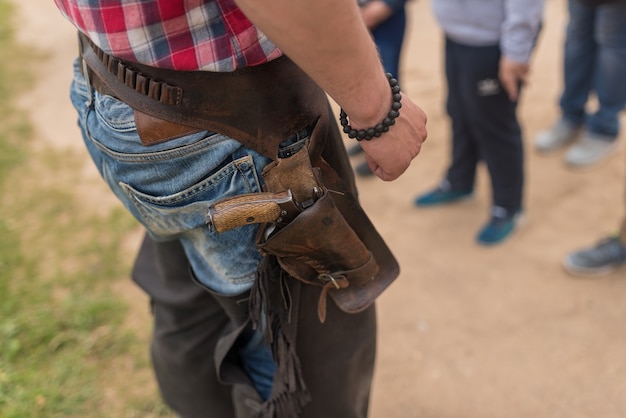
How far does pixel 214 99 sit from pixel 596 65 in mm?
2798

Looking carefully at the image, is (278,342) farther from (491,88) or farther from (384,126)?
(491,88)

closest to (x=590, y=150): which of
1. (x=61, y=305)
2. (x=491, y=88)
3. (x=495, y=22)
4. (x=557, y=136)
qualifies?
(x=557, y=136)

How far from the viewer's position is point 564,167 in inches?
126

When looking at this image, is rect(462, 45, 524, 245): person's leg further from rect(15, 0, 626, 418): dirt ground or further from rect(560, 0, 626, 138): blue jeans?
rect(560, 0, 626, 138): blue jeans

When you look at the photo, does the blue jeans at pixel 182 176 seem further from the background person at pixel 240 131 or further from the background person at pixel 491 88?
the background person at pixel 491 88

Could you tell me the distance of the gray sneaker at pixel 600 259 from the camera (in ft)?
8.01

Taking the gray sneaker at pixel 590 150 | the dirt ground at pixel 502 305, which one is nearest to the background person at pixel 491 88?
the dirt ground at pixel 502 305

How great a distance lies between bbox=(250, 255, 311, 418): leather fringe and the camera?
1193 millimetres

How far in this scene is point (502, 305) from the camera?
2.43m

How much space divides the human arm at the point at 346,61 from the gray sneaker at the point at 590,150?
233 cm

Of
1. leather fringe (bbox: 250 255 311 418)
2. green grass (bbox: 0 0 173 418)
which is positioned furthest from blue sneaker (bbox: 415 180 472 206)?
leather fringe (bbox: 250 255 311 418)

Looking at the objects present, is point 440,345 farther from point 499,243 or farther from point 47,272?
point 47,272

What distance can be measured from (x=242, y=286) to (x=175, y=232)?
169 millimetres

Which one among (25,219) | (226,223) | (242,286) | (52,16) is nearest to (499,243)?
(242,286)
